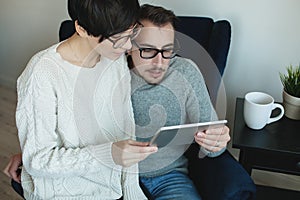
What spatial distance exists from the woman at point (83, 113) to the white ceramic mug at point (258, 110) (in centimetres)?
40

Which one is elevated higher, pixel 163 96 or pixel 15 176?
pixel 163 96

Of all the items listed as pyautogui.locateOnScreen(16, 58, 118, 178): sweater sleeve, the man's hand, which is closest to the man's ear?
pyautogui.locateOnScreen(16, 58, 118, 178): sweater sleeve

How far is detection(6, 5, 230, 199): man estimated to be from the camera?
131 cm

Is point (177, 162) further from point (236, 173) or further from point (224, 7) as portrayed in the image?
point (224, 7)

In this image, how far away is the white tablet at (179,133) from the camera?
113cm

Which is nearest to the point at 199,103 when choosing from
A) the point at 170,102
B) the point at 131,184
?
the point at 170,102

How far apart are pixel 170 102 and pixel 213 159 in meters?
0.23

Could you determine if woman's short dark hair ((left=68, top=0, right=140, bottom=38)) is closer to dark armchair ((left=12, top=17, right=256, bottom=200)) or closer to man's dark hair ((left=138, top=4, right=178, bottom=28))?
man's dark hair ((left=138, top=4, right=178, bottom=28))

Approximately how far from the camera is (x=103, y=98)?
131 cm

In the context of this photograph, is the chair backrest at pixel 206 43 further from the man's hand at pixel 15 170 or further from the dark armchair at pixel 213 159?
the man's hand at pixel 15 170

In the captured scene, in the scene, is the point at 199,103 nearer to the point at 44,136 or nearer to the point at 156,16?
the point at 156,16

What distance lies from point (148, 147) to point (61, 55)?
358 mm

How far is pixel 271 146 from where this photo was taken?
56.1 inches

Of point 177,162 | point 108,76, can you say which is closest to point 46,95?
point 108,76
